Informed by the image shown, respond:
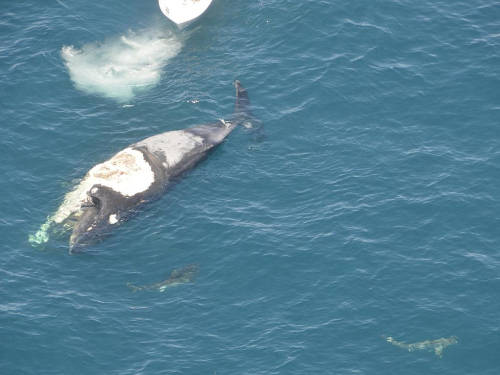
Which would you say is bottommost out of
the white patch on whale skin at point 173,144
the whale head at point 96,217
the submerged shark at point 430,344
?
the submerged shark at point 430,344

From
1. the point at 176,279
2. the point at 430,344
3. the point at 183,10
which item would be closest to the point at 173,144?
the point at 176,279

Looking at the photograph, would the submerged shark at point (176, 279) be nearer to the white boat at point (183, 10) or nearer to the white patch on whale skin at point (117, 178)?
the white patch on whale skin at point (117, 178)

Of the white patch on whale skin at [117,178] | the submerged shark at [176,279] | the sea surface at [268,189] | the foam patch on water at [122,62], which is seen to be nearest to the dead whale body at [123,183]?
the white patch on whale skin at [117,178]

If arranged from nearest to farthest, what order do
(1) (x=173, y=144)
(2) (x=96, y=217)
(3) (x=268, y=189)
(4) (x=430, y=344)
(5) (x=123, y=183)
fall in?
(4) (x=430, y=344), (2) (x=96, y=217), (5) (x=123, y=183), (3) (x=268, y=189), (1) (x=173, y=144)

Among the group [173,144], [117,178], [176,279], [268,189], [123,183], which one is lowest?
[176,279]

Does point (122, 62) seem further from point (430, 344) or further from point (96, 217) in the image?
point (430, 344)

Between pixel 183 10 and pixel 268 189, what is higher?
pixel 183 10

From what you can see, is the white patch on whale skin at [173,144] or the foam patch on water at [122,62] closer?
the white patch on whale skin at [173,144]

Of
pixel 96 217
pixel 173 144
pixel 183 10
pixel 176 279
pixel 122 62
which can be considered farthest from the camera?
pixel 183 10
